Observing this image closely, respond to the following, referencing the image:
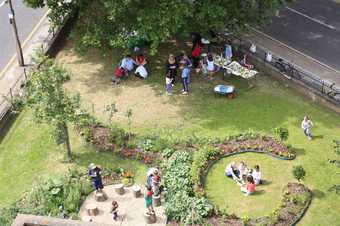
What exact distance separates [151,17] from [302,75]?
25.1ft

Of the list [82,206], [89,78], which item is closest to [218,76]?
[89,78]

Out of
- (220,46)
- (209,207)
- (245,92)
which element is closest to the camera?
(209,207)

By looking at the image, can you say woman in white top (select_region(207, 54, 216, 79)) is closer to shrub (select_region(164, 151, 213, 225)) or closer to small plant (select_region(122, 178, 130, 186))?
shrub (select_region(164, 151, 213, 225))

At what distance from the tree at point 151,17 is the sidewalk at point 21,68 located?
→ 2.47 metres

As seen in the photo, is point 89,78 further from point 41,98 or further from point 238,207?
point 238,207

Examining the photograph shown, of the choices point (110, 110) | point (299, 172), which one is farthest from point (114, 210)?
point (299, 172)

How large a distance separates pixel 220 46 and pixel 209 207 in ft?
41.6

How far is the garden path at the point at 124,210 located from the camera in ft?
74.1

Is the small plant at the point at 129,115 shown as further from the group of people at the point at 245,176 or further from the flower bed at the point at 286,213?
the flower bed at the point at 286,213

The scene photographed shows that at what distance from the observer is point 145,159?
25.2m

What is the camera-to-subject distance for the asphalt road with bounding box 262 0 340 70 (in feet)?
109

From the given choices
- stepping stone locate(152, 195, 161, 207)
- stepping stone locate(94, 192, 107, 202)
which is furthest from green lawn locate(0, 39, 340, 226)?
stepping stone locate(94, 192, 107, 202)

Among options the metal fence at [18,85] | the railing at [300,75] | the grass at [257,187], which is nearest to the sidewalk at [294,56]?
the railing at [300,75]

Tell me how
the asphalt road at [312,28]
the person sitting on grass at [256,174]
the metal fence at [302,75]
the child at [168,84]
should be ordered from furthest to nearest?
the asphalt road at [312,28]
the child at [168,84]
the metal fence at [302,75]
the person sitting on grass at [256,174]
